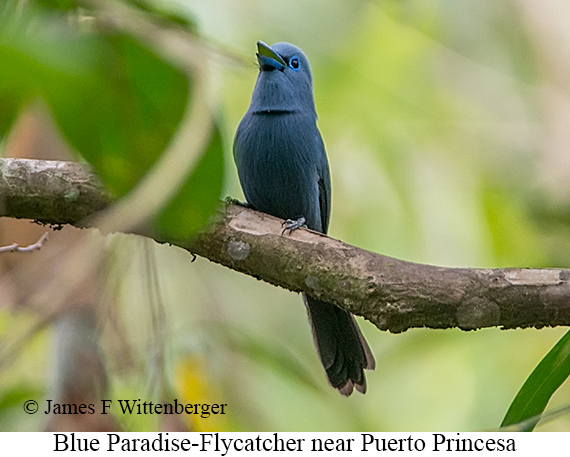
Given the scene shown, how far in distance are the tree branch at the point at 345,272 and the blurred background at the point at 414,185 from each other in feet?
4.33

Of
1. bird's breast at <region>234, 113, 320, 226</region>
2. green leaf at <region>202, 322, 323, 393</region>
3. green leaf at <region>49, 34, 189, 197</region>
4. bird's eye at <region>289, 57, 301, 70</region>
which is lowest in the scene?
green leaf at <region>49, 34, 189, 197</region>

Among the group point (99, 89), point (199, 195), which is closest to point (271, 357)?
point (199, 195)

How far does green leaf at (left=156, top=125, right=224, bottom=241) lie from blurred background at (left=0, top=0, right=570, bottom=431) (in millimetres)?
2848

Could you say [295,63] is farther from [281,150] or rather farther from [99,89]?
[99,89]

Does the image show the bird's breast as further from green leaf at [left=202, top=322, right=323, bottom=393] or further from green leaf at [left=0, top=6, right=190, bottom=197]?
green leaf at [left=0, top=6, right=190, bottom=197]

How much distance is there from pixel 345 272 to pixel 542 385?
697 mm

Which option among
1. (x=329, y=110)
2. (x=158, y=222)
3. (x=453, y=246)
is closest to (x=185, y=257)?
(x=329, y=110)

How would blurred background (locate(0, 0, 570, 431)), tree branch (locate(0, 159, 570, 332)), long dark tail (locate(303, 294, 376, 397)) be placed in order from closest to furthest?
1. tree branch (locate(0, 159, 570, 332))
2. long dark tail (locate(303, 294, 376, 397))
3. blurred background (locate(0, 0, 570, 431))

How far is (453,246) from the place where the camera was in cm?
448

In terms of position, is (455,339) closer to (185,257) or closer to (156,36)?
(185,257)

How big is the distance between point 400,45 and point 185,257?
88.9 inches

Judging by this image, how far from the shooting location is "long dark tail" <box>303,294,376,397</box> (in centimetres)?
317

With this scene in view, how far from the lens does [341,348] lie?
3.20 metres

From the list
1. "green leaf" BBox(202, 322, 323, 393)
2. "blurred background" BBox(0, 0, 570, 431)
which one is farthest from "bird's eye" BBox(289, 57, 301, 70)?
"green leaf" BBox(202, 322, 323, 393)
